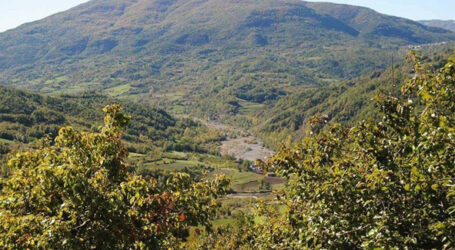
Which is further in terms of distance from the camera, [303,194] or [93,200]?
[303,194]

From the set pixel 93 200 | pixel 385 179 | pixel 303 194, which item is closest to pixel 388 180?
pixel 385 179

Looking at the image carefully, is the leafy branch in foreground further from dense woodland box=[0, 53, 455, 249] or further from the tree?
the tree

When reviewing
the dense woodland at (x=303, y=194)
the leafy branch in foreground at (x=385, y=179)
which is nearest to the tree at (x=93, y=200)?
the dense woodland at (x=303, y=194)

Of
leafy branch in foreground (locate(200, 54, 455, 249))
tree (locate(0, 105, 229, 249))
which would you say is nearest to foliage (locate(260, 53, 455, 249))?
leafy branch in foreground (locate(200, 54, 455, 249))

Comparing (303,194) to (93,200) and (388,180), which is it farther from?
(93,200)

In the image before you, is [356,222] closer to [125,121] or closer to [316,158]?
[316,158]

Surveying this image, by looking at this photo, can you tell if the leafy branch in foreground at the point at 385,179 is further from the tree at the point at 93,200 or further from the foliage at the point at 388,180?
the tree at the point at 93,200
